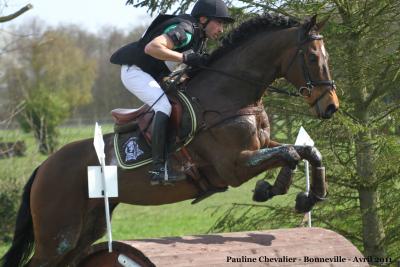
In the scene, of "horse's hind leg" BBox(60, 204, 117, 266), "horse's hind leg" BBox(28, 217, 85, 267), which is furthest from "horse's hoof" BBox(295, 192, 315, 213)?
"horse's hind leg" BBox(28, 217, 85, 267)

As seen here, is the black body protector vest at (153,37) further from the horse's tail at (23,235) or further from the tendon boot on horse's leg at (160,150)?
the horse's tail at (23,235)

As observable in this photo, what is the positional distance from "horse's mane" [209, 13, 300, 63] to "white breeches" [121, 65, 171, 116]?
0.55 meters

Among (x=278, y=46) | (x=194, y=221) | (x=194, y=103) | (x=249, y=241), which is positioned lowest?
(x=194, y=221)

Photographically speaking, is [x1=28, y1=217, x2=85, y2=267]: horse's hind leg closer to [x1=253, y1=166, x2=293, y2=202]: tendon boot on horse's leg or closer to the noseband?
[x1=253, y1=166, x2=293, y2=202]: tendon boot on horse's leg

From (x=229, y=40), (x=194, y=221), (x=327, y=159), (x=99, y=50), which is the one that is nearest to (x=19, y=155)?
(x=194, y=221)

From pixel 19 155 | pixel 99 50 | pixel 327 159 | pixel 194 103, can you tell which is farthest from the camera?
pixel 99 50

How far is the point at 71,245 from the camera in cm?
627

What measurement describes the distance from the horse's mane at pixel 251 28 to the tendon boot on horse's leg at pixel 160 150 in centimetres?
74

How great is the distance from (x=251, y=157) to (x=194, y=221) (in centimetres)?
1146

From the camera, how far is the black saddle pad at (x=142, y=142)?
5684mm

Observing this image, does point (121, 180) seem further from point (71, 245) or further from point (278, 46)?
point (278, 46)

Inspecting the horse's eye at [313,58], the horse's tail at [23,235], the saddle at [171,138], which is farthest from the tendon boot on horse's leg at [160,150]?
the horse's tail at [23,235]

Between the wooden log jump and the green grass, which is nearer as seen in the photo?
the wooden log jump

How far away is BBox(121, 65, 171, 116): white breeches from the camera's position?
569cm
